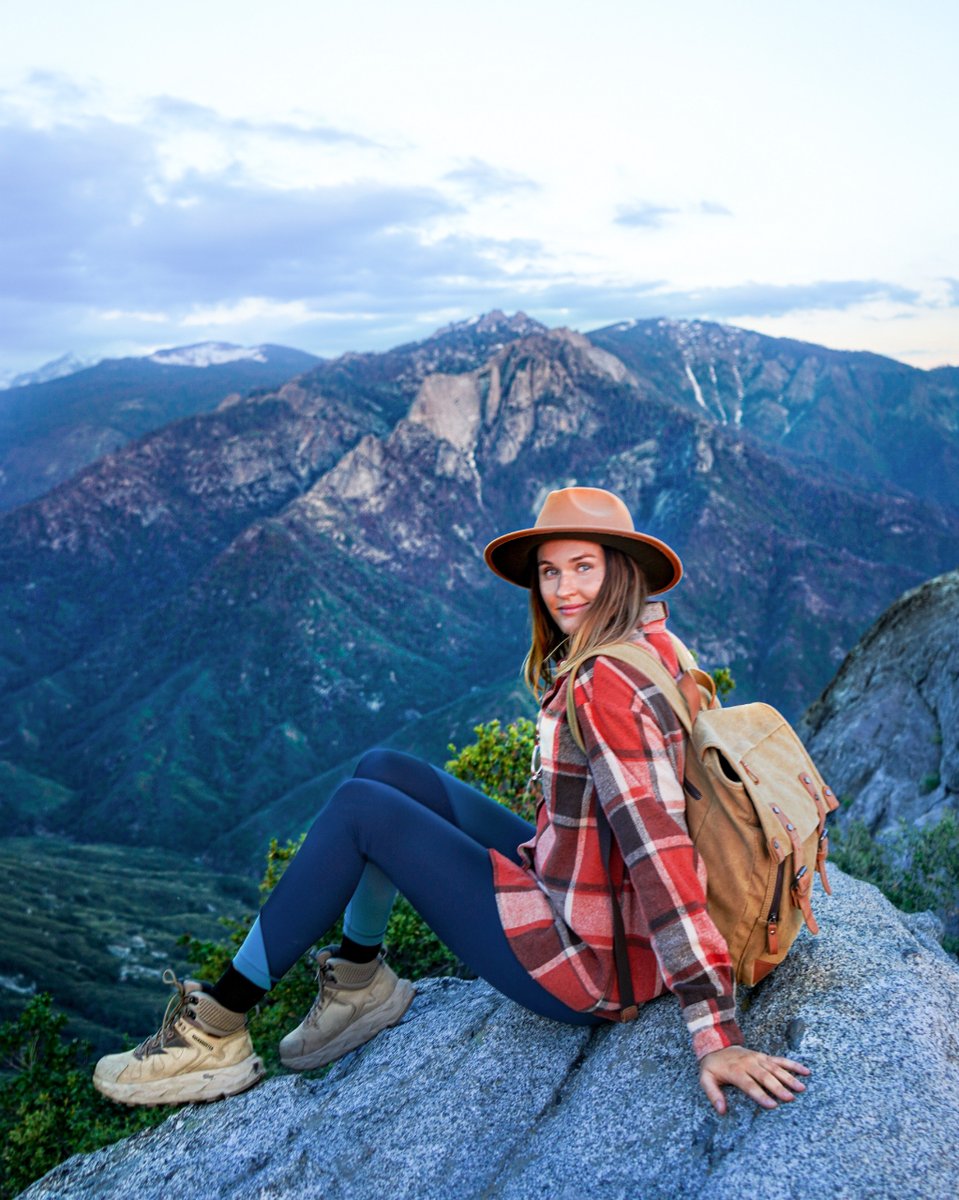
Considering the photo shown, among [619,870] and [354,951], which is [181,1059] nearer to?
[354,951]

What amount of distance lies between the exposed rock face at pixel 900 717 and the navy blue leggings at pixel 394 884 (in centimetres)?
791

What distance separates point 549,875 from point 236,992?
1.81m

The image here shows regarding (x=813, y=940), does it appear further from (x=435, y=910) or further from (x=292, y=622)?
(x=292, y=622)

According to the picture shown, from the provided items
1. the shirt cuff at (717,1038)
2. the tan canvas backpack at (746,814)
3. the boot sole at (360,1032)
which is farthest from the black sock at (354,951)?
the shirt cuff at (717,1038)

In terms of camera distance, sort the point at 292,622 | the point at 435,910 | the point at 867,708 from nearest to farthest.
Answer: the point at 435,910 < the point at 867,708 < the point at 292,622

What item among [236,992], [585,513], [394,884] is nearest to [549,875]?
[394,884]

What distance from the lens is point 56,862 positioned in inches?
4756

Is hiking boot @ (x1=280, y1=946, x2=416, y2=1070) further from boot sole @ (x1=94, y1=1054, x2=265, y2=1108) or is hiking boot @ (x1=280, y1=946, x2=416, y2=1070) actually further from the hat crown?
the hat crown

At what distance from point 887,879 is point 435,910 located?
530 centimetres

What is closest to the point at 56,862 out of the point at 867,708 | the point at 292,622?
the point at 292,622

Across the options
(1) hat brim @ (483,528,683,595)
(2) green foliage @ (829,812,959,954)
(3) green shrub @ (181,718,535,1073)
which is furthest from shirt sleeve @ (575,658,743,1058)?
(2) green foliage @ (829,812,959,954)

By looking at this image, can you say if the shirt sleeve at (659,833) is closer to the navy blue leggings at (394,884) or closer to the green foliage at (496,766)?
the navy blue leggings at (394,884)

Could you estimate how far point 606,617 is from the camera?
→ 13.4 feet

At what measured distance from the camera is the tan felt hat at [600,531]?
4.13 m
